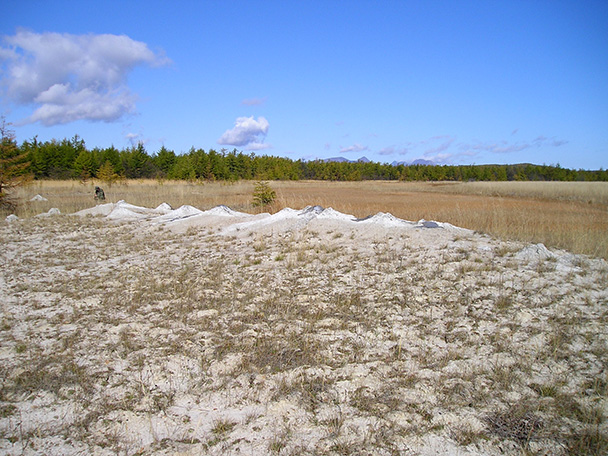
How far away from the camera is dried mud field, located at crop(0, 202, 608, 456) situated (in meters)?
2.65

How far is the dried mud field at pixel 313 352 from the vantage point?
2.65 meters

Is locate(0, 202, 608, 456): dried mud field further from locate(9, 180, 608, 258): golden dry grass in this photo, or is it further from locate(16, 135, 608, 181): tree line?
locate(16, 135, 608, 181): tree line

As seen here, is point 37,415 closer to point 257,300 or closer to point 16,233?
point 257,300

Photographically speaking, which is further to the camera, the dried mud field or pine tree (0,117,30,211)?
pine tree (0,117,30,211)

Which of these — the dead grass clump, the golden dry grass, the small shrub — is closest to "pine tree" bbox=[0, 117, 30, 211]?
the golden dry grass

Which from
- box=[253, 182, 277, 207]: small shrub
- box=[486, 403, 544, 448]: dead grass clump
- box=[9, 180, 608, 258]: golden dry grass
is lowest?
box=[486, 403, 544, 448]: dead grass clump

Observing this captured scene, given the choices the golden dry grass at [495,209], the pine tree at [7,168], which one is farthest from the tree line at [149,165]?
the pine tree at [7,168]

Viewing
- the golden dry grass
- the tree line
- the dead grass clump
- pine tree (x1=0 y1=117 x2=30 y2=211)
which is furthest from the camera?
the tree line

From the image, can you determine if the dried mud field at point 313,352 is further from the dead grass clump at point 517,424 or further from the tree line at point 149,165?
the tree line at point 149,165

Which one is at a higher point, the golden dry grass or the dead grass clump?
the golden dry grass

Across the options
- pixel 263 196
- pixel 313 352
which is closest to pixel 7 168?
pixel 263 196

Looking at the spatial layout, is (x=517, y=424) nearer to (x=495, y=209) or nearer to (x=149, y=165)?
(x=495, y=209)

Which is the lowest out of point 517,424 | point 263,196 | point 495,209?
point 517,424

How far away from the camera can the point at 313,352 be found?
3.73 m
